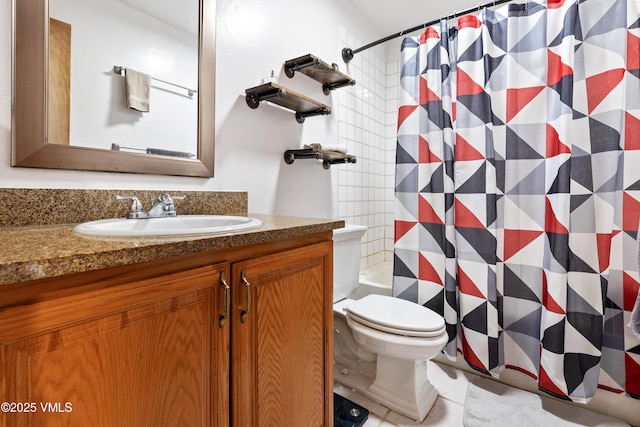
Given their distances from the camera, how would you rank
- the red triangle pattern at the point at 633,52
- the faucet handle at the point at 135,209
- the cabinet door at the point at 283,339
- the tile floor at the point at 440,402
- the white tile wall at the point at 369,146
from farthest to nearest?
the white tile wall at the point at 369,146 → the tile floor at the point at 440,402 → the red triangle pattern at the point at 633,52 → the faucet handle at the point at 135,209 → the cabinet door at the point at 283,339

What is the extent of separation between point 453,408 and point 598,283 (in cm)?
84

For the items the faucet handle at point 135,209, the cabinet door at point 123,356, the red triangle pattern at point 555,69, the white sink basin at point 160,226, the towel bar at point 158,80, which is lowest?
the cabinet door at point 123,356

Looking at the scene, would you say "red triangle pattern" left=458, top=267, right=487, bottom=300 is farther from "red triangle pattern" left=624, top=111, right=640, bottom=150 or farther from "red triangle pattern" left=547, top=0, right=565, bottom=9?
"red triangle pattern" left=547, top=0, right=565, bottom=9

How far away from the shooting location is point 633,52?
125 centimetres

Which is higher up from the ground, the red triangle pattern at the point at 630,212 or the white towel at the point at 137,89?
the white towel at the point at 137,89

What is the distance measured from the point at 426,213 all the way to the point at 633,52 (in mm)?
1056

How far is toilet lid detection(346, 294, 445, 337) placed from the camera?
1.26 m

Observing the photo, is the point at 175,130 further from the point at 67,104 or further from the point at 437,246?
the point at 437,246

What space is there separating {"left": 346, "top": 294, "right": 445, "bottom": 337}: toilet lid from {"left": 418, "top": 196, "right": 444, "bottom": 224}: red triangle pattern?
19.2 inches

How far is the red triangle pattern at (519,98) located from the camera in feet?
4.75

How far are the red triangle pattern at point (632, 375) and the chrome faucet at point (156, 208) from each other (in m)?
A: 1.95

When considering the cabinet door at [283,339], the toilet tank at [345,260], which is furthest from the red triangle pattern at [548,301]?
the cabinet door at [283,339]

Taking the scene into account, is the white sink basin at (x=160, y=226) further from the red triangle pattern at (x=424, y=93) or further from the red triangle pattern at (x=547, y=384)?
the red triangle pattern at (x=547, y=384)

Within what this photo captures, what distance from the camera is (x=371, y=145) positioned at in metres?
2.42
